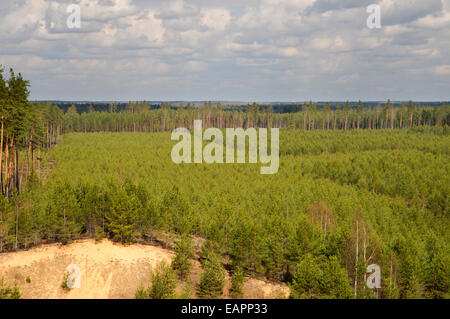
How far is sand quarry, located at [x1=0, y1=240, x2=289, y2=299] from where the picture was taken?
93.5 ft

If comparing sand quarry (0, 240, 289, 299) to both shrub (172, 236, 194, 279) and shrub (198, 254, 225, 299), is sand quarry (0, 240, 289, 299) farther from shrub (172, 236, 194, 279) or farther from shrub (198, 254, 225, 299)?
shrub (198, 254, 225, 299)

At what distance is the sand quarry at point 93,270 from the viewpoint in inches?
1122

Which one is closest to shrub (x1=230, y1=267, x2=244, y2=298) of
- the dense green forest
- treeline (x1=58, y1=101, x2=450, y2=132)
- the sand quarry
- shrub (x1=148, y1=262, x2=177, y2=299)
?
the sand quarry

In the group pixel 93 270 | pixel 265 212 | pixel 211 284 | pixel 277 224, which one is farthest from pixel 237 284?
pixel 265 212

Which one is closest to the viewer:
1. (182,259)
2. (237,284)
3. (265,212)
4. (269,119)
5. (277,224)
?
(237,284)

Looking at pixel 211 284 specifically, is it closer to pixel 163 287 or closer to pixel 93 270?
pixel 163 287

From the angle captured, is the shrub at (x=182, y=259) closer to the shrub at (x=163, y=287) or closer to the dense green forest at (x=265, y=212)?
the dense green forest at (x=265, y=212)

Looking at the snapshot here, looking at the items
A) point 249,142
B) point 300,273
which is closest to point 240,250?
point 300,273

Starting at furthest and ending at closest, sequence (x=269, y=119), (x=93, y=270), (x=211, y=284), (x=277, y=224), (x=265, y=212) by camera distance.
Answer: (x=269, y=119) → (x=265, y=212) → (x=277, y=224) → (x=93, y=270) → (x=211, y=284)

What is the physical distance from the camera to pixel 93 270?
3008 cm

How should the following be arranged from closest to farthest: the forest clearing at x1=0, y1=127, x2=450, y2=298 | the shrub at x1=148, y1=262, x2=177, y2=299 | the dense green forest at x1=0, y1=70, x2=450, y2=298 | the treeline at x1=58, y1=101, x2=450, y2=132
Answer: the shrub at x1=148, y1=262, x2=177, y2=299 → the forest clearing at x1=0, y1=127, x2=450, y2=298 → the dense green forest at x1=0, y1=70, x2=450, y2=298 → the treeline at x1=58, y1=101, x2=450, y2=132

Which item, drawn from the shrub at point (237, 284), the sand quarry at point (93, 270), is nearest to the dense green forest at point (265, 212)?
the sand quarry at point (93, 270)

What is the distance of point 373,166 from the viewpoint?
7706 cm

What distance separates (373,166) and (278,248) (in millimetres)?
51686
